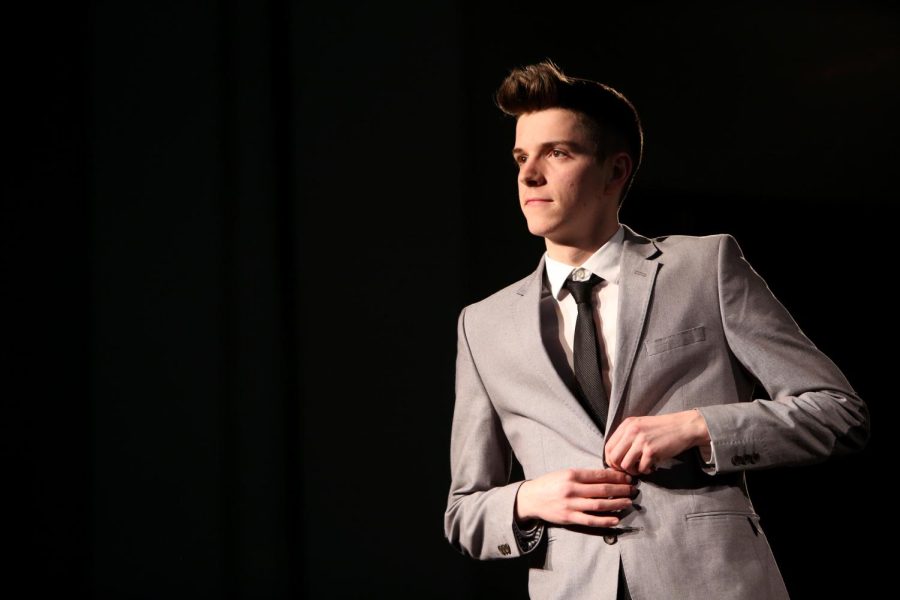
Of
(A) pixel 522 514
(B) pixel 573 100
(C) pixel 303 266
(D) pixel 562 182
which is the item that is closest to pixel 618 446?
(A) pixel 522 514

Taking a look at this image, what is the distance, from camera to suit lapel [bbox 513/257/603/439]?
5.55ft

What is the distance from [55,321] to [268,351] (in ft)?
1.72

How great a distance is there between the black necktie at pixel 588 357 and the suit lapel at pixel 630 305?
0.15ft

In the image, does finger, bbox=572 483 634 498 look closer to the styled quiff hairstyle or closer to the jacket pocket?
the jacket pocket

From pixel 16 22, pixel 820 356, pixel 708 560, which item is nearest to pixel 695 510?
pixel 708 560

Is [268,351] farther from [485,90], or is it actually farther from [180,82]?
[485,90]

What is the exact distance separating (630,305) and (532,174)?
339 millimetres

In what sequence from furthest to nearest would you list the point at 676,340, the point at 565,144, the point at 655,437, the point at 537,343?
1. the point at 565,144
2. the point at 537,343
3. the point at 676,340
4. the point at 655,437

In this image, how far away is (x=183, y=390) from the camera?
2.44m

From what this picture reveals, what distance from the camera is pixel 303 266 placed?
8.47 ft

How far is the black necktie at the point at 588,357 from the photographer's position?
5.58ft

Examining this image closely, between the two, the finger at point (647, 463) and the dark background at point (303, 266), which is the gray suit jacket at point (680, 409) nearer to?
the finger at point (647, 463)

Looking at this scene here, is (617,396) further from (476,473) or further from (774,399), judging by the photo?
(476,473)

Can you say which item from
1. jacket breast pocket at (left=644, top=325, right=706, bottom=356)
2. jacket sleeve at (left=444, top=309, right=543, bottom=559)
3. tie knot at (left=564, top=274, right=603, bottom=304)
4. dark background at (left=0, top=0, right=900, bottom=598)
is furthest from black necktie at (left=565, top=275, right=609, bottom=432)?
dark background at (left=0, top=0, right=900, bottom=598)
